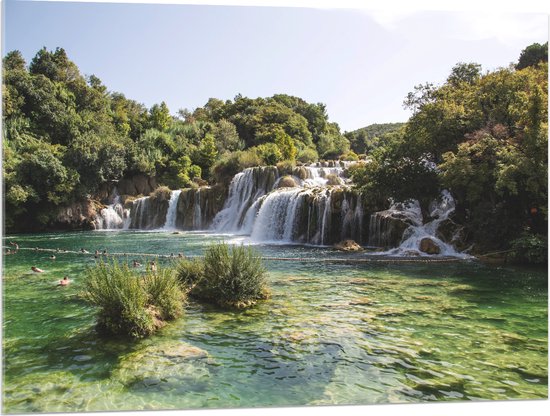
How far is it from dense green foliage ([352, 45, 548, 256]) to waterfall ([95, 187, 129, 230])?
18325mm

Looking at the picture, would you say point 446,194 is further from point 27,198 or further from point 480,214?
point 27,198

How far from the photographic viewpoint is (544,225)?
984cm

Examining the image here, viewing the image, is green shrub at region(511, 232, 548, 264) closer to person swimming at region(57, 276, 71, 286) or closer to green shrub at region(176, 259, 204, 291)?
green shrub at region(176, 259, 204, 291)

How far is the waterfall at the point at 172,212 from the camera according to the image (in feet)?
85.1

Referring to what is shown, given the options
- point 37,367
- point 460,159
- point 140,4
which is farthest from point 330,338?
point 460,159

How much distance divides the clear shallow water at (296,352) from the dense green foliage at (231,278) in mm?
286

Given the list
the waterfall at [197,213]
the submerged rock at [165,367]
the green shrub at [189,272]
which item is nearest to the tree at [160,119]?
the waterfall at [197,213]

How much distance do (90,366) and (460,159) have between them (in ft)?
31.7

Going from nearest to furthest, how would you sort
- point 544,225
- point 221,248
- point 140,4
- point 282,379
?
point 282,379 < point 140,4 < point 221,248 < point 544,225

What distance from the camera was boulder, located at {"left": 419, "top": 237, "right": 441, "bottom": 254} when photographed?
12.0m

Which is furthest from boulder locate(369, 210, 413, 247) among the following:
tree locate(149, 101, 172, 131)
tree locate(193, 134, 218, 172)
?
tree locate(149, 101, 172, 131)

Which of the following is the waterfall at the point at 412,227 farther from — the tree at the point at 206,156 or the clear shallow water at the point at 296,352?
the tree at the point at 206,156

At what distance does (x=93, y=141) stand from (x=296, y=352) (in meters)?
27.4

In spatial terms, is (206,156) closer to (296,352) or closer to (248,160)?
(248,160)
